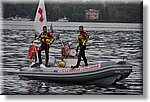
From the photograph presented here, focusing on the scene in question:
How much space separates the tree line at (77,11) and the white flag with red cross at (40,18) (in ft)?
0.09

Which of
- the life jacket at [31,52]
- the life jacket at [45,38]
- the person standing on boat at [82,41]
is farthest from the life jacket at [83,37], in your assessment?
the life jacket at [31,52]

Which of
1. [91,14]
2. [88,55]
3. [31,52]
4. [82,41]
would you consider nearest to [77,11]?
[91,14]

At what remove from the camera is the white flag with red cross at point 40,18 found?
336 centimetres

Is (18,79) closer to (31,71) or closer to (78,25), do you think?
(31,71)

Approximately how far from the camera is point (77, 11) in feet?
11.1

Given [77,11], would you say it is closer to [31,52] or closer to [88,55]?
[88,55]

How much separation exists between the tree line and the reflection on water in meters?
0.10

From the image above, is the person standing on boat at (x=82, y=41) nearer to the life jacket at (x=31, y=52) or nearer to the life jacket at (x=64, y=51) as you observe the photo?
the life jacket at (x=64, y=51)

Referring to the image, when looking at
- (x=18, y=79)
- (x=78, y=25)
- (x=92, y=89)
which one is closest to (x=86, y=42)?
(x=78, y=25)

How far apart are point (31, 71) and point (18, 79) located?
0.11m

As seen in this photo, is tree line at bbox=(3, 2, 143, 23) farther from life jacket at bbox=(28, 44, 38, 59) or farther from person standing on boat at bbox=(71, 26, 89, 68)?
life jacket at bbox=(28, 44, 38, 59)

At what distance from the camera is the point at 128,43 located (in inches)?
134

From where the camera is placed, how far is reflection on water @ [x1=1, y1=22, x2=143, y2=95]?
3.33 meters

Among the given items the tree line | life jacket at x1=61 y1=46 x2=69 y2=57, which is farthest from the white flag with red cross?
life jacket at x1=61 y1=46 x2=69 y2=57
